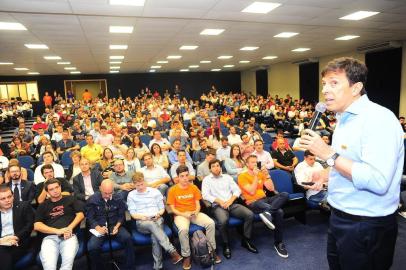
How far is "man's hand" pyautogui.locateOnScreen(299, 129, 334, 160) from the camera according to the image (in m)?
1.13

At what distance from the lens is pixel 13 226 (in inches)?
115

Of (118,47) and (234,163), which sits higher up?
(118,47)

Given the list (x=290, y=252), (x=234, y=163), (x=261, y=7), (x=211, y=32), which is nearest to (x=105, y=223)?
(x=290, y=252)

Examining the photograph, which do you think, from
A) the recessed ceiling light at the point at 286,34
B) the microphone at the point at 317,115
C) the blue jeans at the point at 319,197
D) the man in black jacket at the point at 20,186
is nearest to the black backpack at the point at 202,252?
the blue jeans at the point at 319,197

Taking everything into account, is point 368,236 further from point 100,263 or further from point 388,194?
point 100,263

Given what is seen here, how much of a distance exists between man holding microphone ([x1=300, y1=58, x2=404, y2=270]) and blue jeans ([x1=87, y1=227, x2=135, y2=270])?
225 centimetres

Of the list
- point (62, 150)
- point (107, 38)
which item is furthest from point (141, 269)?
point (107, 38)

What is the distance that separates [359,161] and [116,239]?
8.62 ft

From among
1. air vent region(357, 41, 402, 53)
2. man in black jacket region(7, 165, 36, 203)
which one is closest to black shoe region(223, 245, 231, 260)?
man in black jacket region(7, 165, 36, 203)

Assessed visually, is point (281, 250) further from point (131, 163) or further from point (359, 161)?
point (131, 163)

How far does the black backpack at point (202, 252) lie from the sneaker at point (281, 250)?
755 millimetres

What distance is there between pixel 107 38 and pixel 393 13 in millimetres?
6075

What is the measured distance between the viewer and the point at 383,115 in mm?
1111

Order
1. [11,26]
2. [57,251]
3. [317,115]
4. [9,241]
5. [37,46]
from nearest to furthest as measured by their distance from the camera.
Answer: [317,115], [9,241], [57,251], [11,26], [37,46]
